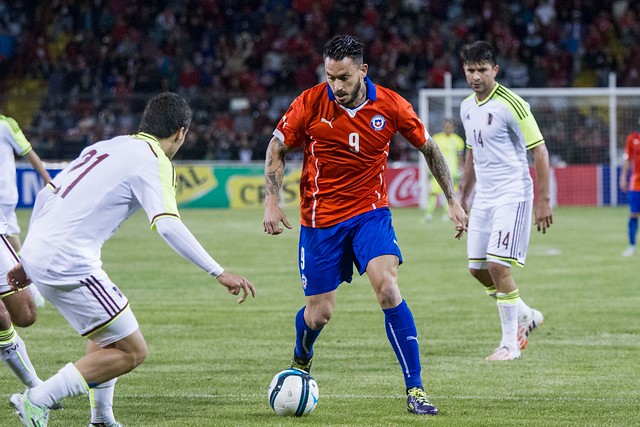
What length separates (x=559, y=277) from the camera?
15.5m

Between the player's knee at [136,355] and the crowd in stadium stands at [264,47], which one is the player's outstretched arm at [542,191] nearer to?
the player's knee at [136,355]

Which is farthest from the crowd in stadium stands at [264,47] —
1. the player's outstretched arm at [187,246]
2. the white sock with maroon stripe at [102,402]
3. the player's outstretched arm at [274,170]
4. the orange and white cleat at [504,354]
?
the player's outstretched arm at [187,246]

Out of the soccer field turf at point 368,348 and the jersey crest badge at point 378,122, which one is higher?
the jersey crest badge at point 378,122

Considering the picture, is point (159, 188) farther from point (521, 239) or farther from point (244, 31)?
point (244, 31)

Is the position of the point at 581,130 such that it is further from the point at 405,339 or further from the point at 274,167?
the point at 405,339

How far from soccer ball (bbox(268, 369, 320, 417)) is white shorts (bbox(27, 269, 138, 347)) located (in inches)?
56.6

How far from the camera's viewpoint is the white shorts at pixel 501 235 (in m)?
9.55

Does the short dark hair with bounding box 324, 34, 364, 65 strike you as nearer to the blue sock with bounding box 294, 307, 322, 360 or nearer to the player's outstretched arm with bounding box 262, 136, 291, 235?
the player's outstretched arm with bounding box 262, 136, 291, 235

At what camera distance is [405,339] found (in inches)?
282

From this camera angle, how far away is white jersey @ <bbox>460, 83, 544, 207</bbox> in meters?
9.49

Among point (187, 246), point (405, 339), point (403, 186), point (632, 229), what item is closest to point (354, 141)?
point (405, 339)

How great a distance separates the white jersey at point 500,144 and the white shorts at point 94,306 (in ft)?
15.0

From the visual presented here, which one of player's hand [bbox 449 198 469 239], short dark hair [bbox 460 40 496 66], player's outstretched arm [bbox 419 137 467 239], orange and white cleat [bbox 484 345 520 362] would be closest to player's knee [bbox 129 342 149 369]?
player's hand [bbox 449 198 469 239]

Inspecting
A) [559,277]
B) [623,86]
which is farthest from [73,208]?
[623,86]
